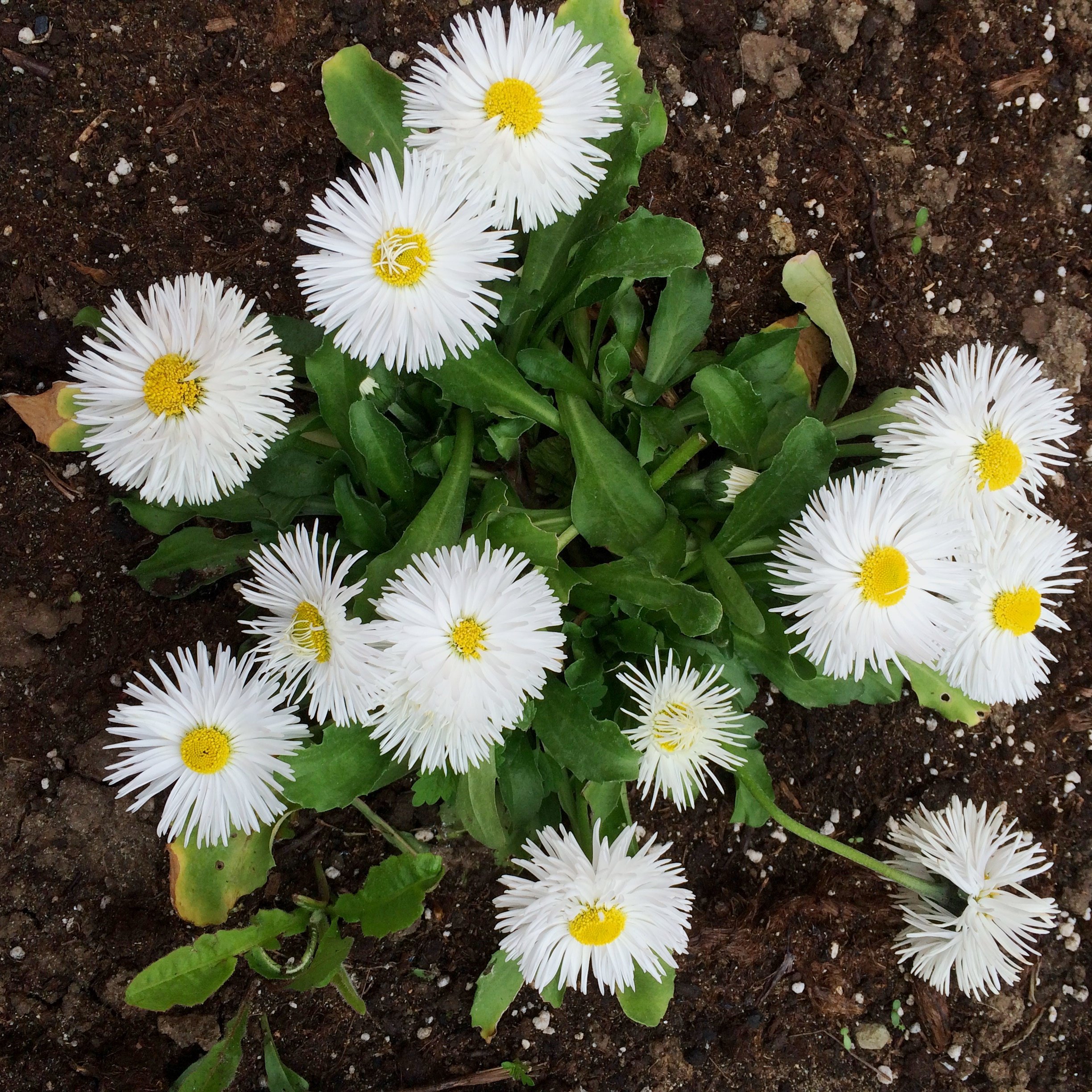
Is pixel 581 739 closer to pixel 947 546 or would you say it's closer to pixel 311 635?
pixel 311 635

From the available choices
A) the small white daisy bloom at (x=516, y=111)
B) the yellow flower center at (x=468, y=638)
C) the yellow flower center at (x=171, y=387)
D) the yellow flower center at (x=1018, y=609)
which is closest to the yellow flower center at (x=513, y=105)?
the small white daisy bloom at (x=516, y=111)

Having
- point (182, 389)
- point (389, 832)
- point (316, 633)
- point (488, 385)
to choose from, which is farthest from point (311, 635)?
point (389, 832)

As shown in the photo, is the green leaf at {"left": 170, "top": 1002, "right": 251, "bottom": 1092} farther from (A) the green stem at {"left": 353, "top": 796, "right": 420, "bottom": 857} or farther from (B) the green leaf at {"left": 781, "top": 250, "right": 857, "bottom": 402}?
(B) the green leaf at {"left": 781, "top": 250, "right": 857, "bottom": 402}

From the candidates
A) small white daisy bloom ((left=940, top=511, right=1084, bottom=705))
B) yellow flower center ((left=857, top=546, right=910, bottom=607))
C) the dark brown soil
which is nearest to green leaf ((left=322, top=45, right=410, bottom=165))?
the dark brown soil

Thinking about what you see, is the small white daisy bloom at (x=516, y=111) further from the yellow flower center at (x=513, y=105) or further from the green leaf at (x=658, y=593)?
the green leaf at (x=658, y=593)

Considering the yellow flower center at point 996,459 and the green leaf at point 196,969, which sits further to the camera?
the green leaf at point 196,969

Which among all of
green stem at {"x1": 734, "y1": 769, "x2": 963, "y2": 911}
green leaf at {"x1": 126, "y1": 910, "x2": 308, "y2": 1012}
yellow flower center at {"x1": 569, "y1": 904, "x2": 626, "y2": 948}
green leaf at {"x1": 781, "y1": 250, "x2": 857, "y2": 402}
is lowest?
green leaf at {"x1": 126, "y1": 910, "x2": 308, "y2": 1012}

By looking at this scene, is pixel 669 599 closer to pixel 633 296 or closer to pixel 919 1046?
pixel 633 296
